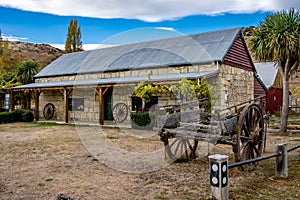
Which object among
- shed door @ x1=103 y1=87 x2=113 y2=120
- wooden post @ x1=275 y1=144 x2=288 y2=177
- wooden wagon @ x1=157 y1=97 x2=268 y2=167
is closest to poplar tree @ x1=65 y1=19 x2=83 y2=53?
shed door @ x1=103 y1=87 x2=113 y2=120

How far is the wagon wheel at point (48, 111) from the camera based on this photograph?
20.2 m

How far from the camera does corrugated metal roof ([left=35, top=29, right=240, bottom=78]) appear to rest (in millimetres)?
14727

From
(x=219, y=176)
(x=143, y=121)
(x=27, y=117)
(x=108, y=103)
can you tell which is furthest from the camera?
(x=27, y=117)

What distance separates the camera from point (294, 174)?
564 centimetres

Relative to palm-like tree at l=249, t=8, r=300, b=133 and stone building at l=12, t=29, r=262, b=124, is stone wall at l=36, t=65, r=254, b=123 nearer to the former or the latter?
stone building at l=12, t=29, r=262, b=124

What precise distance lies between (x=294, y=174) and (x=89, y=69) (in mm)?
15611

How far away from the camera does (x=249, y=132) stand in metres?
5.94

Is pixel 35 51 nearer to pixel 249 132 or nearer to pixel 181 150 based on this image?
pixel 181 150

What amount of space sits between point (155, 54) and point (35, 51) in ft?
217

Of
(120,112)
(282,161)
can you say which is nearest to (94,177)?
(282,161)

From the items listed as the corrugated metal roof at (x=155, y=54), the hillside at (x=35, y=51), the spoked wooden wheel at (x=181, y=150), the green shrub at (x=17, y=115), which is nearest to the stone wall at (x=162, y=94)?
the corrugated metal roof at (x=155, y=54)

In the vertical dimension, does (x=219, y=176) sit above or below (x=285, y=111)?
below

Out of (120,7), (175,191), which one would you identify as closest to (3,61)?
(120,7)

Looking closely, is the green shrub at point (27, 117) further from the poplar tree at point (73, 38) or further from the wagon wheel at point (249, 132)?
the poplar tree at point (73, 38)
